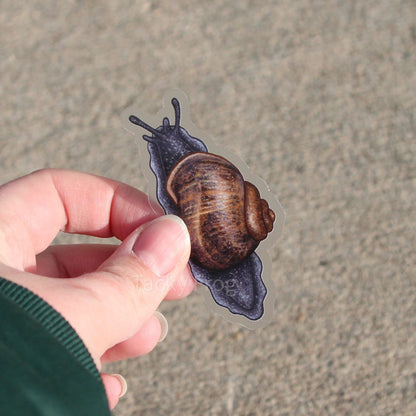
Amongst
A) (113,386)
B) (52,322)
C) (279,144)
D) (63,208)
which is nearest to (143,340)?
(113,386)

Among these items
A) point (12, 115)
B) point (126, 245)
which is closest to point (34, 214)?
point (126, 245)

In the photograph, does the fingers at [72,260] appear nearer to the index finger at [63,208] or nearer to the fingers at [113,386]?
the index finger at [63,208]

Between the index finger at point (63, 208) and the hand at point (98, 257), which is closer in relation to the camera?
the hand at point (98, 257)

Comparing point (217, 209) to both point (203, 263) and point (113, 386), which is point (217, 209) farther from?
point (113, 386)

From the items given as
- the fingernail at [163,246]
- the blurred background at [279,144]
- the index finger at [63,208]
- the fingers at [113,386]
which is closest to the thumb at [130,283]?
the fingernail at [163,246]

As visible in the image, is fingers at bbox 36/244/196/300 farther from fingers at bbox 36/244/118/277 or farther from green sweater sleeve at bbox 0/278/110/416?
green sweater sleeve at bbox 0/278/110/416

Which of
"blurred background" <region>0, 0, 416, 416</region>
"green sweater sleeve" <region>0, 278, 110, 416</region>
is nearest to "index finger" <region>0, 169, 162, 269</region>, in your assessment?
"green sweater sleeve" <region>0, 278, 110, 416</region>
